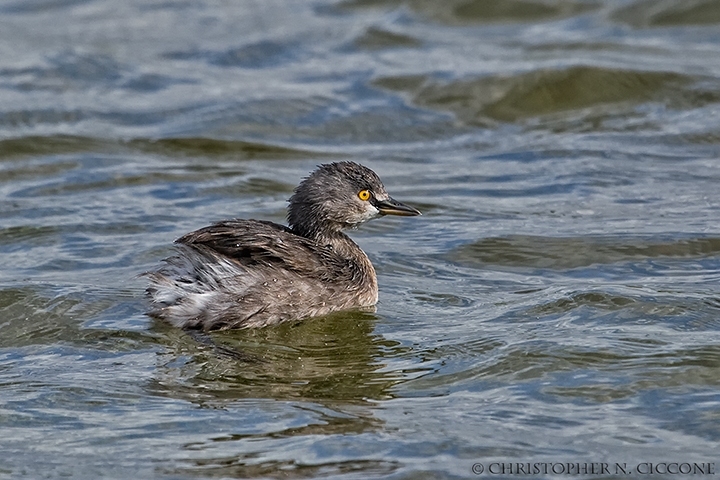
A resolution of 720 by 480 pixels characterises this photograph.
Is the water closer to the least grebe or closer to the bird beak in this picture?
the least grebe

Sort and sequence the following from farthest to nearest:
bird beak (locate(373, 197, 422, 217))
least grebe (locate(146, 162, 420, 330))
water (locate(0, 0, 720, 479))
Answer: bird beak (locate(373, 197, 422, 217))
least grebe (locate(146, 162, 420, 330))
water (locate(0, 0, 720, 479))

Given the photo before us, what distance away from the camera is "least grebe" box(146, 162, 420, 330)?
6.90 metres

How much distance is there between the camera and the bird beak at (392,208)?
Answer: 7.70m

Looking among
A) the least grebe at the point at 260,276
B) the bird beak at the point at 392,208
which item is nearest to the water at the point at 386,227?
the least grebe at the point at 260,276

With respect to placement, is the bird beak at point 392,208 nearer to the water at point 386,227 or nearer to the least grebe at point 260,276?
the least grebe at point 260,276

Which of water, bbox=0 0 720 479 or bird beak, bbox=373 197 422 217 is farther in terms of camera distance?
bird beak, bbox=373 197 422 217

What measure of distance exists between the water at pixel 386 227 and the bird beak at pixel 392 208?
1.47 ft

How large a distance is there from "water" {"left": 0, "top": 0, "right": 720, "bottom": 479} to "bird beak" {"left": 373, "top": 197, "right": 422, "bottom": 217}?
45cm

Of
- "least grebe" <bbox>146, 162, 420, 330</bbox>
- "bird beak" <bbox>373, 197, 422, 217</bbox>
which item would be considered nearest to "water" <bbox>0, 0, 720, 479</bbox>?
"least grebe" <bbox>146, 162, 420, 330</bbox>

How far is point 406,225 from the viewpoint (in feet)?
29.6

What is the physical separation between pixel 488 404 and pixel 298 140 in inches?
231

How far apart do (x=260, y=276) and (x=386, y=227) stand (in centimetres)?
215

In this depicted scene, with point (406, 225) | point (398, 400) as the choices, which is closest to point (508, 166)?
point (406, 225)

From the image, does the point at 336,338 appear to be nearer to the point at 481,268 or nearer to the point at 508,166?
the point at 481,268
